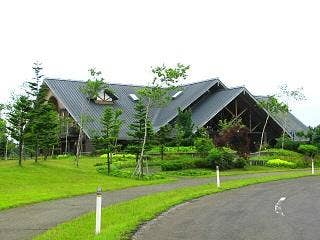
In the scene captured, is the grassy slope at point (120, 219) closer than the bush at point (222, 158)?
Yes

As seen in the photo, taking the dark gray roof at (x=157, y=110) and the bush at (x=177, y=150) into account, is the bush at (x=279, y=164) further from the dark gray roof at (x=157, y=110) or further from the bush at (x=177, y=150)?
the dark gray roof at (x=157, y=110)

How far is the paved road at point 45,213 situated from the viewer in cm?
1213

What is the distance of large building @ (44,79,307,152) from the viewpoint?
51.7m

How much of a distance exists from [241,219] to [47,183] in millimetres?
15697

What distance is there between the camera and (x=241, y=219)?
13.0 metres

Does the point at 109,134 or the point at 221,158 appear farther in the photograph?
the point at 221,158

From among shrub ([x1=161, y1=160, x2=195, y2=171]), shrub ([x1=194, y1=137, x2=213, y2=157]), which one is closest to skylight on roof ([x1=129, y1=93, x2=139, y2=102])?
shrub ([x1=194, y1=137, x2=213, y2=157])

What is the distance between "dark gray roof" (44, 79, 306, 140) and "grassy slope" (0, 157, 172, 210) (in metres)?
15.1

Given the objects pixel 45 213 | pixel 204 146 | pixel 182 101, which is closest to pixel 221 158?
pixel 204 146

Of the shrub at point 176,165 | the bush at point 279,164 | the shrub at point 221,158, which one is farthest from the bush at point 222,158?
the bush at point 279,164

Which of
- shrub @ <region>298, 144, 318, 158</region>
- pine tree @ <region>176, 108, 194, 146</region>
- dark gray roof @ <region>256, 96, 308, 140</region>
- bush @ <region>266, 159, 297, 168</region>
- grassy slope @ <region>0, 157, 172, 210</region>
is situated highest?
dark gray roof @ <region>256, 96, 308, 140</region>

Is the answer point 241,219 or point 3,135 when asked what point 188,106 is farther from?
point 241,219

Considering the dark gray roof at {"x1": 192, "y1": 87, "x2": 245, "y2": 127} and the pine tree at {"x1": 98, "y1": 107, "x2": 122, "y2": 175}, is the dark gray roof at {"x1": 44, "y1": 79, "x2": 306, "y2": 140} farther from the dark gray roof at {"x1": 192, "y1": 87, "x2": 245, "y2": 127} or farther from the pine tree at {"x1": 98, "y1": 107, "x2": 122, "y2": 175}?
the pine tree at {"x1": 98, "y1": 107, "x2": 122, "y2": 175}

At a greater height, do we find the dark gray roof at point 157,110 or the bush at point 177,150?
the dark gray roof at point 157,110
